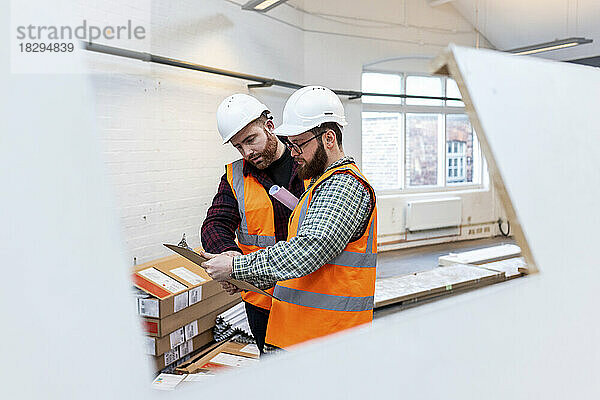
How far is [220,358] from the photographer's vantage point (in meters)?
2.62

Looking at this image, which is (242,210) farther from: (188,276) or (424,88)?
(424,88)

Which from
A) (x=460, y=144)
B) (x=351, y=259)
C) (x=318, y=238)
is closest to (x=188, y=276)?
(x=351, y=259)

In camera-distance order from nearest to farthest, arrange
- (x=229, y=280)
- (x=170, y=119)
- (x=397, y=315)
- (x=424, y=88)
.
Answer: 1. (x=397, y=315)
2. (x=229, y=280)
3. (x=170, y=119)
4. (x=424, y=88)

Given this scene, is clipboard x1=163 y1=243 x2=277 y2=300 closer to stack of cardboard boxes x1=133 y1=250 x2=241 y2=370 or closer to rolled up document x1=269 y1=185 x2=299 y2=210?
rolled up document x1=269 y1=185 x2=299 y2=210

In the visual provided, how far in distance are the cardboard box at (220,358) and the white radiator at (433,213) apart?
4.79 metres

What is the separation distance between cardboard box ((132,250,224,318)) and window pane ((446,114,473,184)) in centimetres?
601

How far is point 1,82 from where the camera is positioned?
0.36 metres

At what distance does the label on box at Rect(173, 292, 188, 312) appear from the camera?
2547 millimetres

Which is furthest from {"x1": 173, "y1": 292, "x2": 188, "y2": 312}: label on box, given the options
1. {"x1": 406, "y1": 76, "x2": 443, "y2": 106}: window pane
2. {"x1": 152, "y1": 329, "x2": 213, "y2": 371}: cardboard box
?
{"x1": 406, "y1": 76, "x2": 443, "y2": 106}: window pane

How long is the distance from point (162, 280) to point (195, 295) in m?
0.20

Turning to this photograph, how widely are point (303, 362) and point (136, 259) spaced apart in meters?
3.37

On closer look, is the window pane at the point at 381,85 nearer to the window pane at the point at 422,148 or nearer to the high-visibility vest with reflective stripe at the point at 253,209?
the window pane at the point at 422,148

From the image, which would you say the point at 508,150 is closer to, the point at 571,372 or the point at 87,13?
the point at 571,372

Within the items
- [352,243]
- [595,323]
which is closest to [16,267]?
[595,323]
